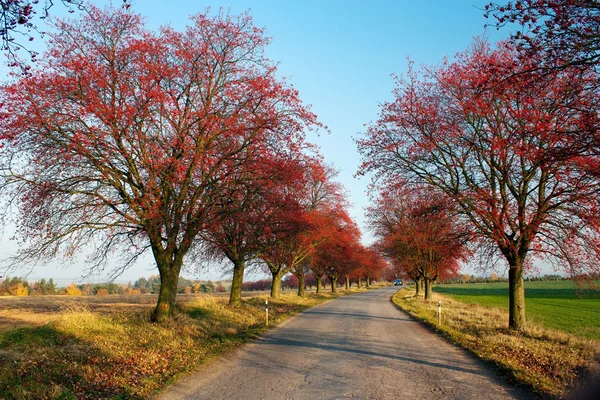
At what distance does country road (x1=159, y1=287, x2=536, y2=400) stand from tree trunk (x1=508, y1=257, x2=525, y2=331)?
3.44 m

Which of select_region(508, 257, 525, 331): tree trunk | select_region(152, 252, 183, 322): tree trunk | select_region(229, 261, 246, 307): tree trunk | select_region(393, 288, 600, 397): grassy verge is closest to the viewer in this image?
select_region(393, 288, 600, 397): grassy verge

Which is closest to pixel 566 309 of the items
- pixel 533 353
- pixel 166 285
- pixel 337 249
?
pixel 337 249

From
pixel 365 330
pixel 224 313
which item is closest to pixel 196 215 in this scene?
pixel 224 313

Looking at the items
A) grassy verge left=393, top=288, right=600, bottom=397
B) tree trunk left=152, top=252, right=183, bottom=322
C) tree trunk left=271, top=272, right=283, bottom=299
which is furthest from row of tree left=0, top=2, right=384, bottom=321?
tree trunk left=271, top=272, right=283, bottom=299

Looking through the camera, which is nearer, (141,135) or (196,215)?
(141,135)

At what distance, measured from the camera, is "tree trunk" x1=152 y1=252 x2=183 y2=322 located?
46.3 feet

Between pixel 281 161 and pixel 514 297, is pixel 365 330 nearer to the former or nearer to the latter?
pixel 514 297

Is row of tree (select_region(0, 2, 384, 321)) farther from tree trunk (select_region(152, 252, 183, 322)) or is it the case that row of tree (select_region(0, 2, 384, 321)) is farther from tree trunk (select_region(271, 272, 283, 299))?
tree trunk (select_region(271, 272, 283, 299))

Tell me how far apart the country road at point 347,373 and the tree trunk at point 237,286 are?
888 centimetres

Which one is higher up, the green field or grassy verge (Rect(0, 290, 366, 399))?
grassy verge (Rect(0, 290, 366, 399))

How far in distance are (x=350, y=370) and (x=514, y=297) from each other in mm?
9086

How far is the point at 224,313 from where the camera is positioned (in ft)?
59.4

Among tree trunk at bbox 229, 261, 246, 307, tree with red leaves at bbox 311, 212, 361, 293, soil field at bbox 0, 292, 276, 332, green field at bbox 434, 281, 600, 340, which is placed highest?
tree with red leaves at bbox 311, 212, 361, 293

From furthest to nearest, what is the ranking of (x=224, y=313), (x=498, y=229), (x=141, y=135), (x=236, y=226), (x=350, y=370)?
(x=236, y=226)
(x=224, y=313)
(x=498, y=229)
(x=141, y=135)
(x=350, y=370)
